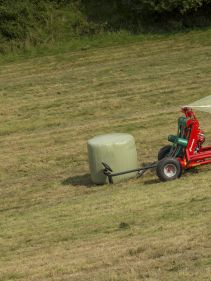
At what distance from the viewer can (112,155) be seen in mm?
16641

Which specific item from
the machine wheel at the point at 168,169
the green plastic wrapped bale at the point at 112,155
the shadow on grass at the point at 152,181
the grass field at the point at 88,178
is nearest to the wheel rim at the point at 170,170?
the machine wheel at the point at 168,169

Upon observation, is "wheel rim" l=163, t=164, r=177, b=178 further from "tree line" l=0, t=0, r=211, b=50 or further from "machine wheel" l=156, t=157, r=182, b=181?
"tree line" l=0, t=0, r=211, b=50

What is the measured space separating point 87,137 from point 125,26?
10784 mm

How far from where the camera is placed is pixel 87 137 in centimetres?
2102

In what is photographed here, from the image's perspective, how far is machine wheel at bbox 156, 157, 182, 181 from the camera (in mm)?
16094

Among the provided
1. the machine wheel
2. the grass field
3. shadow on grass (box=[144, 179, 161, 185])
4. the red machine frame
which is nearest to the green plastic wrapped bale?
the grass field

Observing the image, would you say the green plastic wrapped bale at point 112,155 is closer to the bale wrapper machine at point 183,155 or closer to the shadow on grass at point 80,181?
the bale wrapper machine at point 183,155

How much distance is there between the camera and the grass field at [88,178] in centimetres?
1145

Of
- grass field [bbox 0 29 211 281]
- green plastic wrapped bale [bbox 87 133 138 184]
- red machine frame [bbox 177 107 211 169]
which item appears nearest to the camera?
grass field [bbox 0 29 211 281]

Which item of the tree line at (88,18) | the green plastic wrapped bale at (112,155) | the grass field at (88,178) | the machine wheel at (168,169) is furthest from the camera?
the tree line at (88,18)

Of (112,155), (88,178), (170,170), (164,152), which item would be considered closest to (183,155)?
(170,170)

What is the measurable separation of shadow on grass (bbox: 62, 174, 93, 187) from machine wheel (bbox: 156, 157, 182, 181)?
1.61 meters

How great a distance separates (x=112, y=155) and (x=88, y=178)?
1.20m

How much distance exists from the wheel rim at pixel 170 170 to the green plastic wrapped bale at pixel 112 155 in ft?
2.99
